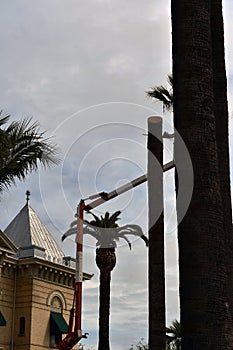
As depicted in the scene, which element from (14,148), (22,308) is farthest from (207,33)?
(22,308)

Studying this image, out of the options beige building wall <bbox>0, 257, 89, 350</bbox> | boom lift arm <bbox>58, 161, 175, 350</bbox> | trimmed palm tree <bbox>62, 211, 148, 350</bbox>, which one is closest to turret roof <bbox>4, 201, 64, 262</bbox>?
beige building wall <bbox>0, 257, 89, 350</bbox>

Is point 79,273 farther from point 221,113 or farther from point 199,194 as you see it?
point 199,194

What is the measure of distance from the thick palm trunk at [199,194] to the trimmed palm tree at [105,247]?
2342 centimetres

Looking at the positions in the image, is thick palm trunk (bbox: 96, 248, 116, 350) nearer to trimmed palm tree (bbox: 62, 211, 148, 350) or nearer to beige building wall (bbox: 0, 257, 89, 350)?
trimmed palm tree (bbox: 62, 211, 148, 350)

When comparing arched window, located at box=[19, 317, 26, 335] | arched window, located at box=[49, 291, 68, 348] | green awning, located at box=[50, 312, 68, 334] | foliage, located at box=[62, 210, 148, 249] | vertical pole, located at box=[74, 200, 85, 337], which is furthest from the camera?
arched window, located at box=[49, 291, 68, 348]

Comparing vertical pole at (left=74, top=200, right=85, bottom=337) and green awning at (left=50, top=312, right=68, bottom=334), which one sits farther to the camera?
green awning at (left=50, top=312, right=68, bottom=334)

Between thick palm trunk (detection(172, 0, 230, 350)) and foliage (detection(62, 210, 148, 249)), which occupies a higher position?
foliage (detection(62, 210, 148, 249))

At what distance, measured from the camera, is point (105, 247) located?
3584 cm

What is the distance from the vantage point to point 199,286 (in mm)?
7305

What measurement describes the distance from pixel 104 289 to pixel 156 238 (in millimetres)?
15298

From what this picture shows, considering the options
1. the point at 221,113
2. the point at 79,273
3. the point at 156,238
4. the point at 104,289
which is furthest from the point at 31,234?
the point at 221,113

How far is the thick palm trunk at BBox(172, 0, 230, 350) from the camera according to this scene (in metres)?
7.20

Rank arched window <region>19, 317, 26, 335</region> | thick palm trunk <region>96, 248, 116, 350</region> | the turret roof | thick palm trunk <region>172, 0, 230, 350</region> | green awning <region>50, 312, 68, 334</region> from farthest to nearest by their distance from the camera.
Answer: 1. the turret roof
2. green awning <region>50, 312, 68, 334</region>
3. arched window <region>19, 317, 26, 335</region>
4. thick palm trunk <region>96, 248, 116, 350</region>
5. thick palm trunk <region>172, 0, 230, 350</region>

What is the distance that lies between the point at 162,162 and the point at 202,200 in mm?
11499
